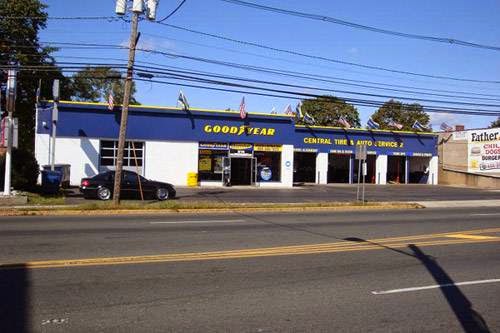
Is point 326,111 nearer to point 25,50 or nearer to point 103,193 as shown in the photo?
point 25,50

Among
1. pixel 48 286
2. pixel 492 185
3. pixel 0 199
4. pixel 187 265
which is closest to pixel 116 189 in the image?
pixel 0 199

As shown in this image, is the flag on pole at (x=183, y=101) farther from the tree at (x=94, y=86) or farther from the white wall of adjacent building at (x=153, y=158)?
the tree at (x=94, y=86)

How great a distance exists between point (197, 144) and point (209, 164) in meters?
1.67

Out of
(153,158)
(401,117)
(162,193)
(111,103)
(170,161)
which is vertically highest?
(401,117)

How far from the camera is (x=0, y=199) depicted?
20.1 m

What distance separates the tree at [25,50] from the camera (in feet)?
131

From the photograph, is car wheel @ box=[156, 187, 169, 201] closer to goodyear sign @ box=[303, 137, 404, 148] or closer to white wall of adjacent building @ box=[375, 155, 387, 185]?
goodyear sign @ box=[303, 137, 404, 148]

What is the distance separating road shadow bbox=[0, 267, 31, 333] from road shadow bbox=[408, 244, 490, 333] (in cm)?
465

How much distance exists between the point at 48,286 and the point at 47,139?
2884 centimetres

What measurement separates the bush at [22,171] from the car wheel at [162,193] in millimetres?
5549

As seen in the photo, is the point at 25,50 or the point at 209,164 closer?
the point at 209,164

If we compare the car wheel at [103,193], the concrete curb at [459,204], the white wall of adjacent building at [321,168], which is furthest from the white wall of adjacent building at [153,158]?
the concrete curb at [459,204]

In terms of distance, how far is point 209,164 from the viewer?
38250mm

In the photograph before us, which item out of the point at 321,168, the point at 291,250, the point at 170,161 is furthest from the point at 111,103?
the point at 291,250
